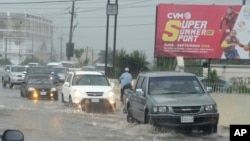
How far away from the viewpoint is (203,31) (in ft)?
107

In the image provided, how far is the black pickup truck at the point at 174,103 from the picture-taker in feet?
48.9

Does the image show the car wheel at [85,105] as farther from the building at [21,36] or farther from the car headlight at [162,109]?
the building at [21,36]

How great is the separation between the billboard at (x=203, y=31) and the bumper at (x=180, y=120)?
17035 mm

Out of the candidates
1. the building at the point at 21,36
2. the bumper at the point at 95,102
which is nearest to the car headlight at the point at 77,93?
the bumper at the point at 95,102

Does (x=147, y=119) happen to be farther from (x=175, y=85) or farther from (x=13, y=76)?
(x=13, y=76)

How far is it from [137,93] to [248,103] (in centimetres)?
485

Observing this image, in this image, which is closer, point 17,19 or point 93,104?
point 93,104

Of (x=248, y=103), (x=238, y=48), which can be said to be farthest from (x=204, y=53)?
(x=248, y=103)

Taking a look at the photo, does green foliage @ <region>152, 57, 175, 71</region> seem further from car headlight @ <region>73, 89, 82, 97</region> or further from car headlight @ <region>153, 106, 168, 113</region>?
car headlight @ <region>153, 106, 168, 113</region>

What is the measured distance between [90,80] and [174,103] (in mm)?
10928

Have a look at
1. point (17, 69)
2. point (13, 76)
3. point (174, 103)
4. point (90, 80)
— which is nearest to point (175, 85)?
point (174, 103)

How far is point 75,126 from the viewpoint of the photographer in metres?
18.3

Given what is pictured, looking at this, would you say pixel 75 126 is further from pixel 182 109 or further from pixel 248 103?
pixel 248 103

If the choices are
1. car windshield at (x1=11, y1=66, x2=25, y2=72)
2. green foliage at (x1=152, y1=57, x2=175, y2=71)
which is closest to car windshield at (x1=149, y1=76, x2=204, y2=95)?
green foliage at (x1=152, y1=57, x2=175, y2=71)
